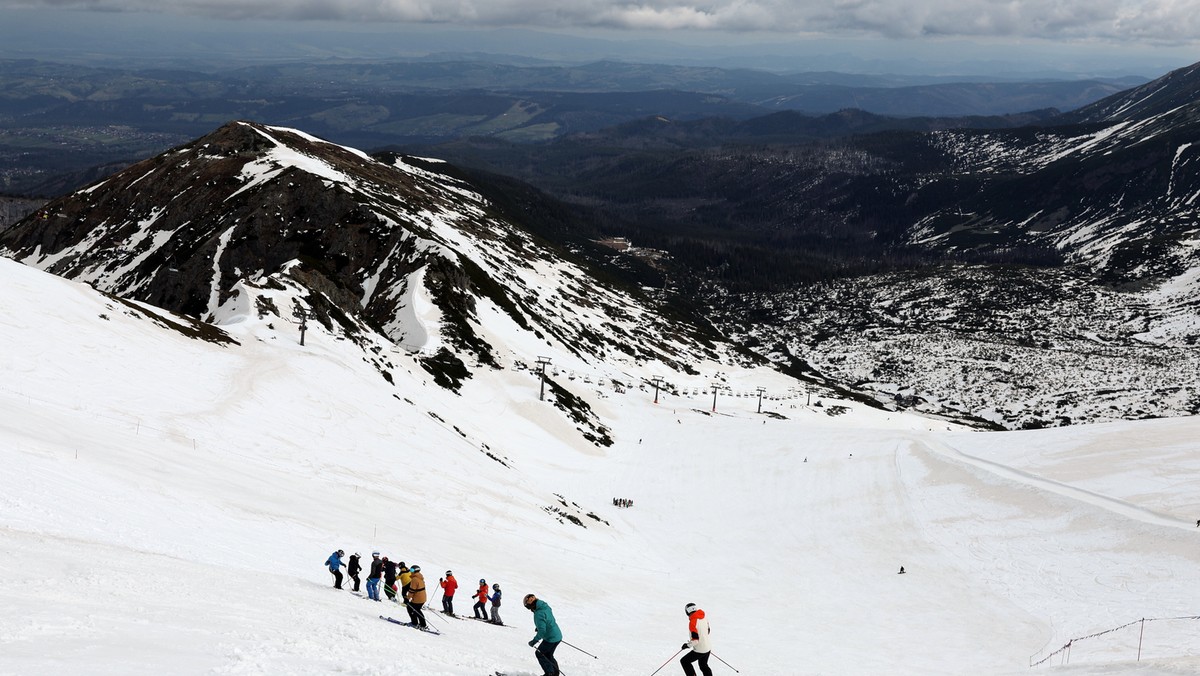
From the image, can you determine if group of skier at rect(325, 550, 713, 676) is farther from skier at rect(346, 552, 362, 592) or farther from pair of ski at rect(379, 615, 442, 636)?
pair of ski at rect(379, 615, 442, 636)

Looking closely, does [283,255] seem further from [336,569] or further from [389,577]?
[389,577]

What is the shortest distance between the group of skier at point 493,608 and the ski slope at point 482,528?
3.17 feet

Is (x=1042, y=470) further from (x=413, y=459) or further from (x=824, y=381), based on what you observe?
(x=824, y=381)

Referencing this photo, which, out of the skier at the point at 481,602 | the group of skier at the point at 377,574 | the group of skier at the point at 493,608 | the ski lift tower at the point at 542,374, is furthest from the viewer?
A: the ski lift tower at the point at 542,374

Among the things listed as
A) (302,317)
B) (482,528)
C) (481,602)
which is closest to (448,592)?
(481,602)

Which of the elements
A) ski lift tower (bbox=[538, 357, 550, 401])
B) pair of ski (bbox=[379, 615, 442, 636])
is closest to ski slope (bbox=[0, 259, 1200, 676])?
pair of ski (bbox=[379, 615, 442, 636])

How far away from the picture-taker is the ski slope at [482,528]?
2128 cm

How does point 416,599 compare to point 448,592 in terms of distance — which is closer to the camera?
A: point 416,599

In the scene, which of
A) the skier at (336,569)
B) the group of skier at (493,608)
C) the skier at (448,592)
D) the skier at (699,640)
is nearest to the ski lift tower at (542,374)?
the group of skier at (493,608)

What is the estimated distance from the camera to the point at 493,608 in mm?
29375

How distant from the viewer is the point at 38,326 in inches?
2014

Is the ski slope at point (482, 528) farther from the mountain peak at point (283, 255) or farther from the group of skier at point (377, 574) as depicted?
the mountain peak at point (283, 255)

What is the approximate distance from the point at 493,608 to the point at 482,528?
18.5m

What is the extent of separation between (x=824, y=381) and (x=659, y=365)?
55.0 metres
